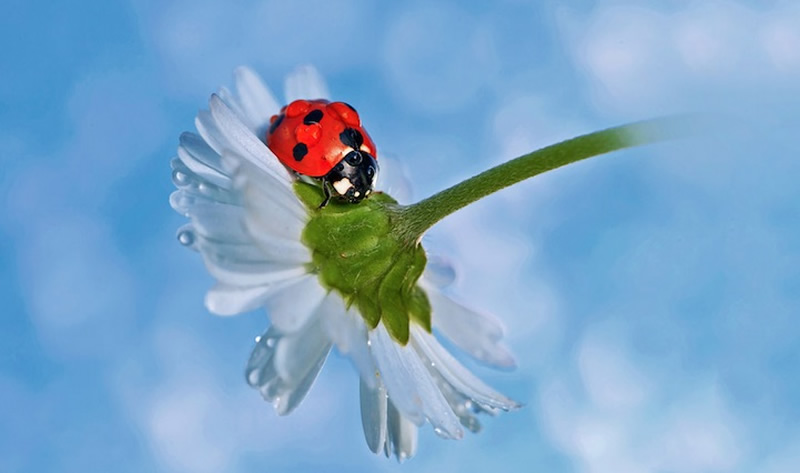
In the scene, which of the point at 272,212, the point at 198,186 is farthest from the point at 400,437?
the point at 198,186

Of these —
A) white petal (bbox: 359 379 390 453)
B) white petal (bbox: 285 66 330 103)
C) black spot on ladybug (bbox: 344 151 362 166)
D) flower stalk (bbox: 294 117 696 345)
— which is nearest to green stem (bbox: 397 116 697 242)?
flower stalk (bbox: 294 117 696 345)

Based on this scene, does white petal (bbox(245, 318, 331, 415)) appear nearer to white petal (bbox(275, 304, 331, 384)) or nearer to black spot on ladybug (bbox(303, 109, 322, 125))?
white petal (bbox(275, 304, 331, 384))

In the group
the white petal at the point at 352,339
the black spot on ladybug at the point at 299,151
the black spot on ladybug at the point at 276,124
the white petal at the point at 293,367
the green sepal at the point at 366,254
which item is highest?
the black spot on ladybug at the point at 276,124

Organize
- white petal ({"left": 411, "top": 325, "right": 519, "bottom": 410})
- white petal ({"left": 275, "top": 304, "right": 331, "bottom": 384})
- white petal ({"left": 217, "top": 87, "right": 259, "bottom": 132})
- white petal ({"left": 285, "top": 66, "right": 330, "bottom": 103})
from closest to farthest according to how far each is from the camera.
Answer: white petal ({"left": 275, "top": 304, "right": 331, "bottom": 384}) < white petal ({"left": 411, "top": 325, "right": 519, "bottom": 410}) < white petal ({"left": 217, "top": 87, "right": 259, "bottom": 132}) < white petal ({"left": 285, "top": 66, "right": 330, "bottom": 103})

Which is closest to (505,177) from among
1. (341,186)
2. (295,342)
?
(341,186)

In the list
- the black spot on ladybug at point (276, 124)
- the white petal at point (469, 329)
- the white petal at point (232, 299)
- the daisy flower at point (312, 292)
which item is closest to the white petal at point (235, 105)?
the daisy flower at point (312, 292)

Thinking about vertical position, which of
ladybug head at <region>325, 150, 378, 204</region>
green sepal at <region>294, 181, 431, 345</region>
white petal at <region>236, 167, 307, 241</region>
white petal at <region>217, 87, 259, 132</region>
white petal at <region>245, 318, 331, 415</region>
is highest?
white petal at <region>217, 87, 259, 132</region>

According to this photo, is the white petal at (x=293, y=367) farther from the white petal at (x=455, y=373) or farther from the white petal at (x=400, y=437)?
the white petal at (x=455, y=373)

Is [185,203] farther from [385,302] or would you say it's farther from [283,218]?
[385,302]
